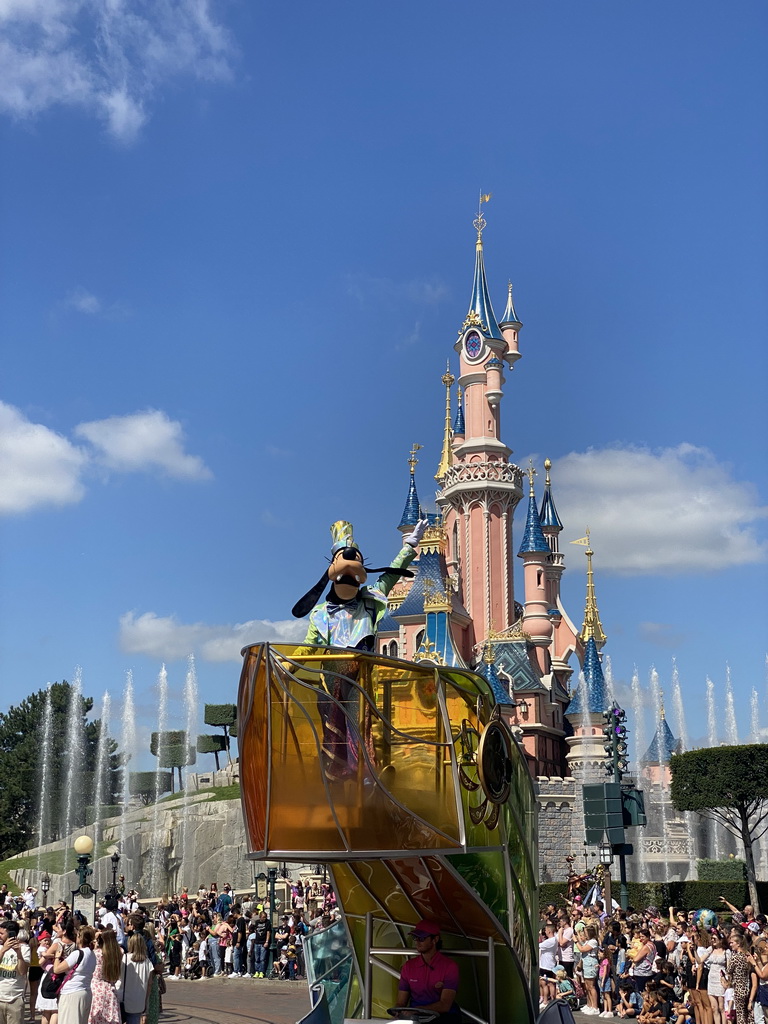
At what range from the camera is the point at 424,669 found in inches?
328

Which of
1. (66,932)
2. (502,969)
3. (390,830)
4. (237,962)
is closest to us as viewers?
(390,830)

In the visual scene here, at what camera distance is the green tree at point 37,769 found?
61281 millimetres

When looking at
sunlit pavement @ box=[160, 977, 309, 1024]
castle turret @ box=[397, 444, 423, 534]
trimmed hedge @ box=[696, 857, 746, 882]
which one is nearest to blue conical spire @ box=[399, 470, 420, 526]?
castle turret @ box=[397, 444, 423, 534]

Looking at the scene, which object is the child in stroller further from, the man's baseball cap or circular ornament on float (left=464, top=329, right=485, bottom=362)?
circular ornament on float (left=464, top=329, right=485, bottom=362)

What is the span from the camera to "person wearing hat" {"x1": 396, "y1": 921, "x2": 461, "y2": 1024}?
8500 millimetres

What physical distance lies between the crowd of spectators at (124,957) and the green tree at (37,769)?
119 ft

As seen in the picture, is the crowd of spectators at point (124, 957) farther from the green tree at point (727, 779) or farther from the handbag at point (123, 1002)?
the green tree at point (727, 779)

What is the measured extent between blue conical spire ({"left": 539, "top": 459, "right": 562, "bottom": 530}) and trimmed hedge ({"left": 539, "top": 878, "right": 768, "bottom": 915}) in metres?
36.2

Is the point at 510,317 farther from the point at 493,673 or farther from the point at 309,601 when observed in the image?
the point at 309,601

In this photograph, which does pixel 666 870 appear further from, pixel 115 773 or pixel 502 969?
pixel 502 969

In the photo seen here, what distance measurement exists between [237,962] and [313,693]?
18.1 metres

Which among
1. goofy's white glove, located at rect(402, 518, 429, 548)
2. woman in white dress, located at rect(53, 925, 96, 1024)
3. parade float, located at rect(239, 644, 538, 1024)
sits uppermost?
goofy's white glove, located at rect(402, 518, 429, 548)

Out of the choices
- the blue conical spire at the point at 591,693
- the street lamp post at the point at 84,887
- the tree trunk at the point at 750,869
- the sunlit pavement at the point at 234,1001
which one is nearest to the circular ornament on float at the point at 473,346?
the blue conical spire at the point at 591,693

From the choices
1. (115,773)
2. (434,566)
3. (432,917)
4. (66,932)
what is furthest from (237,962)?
(115,773)
